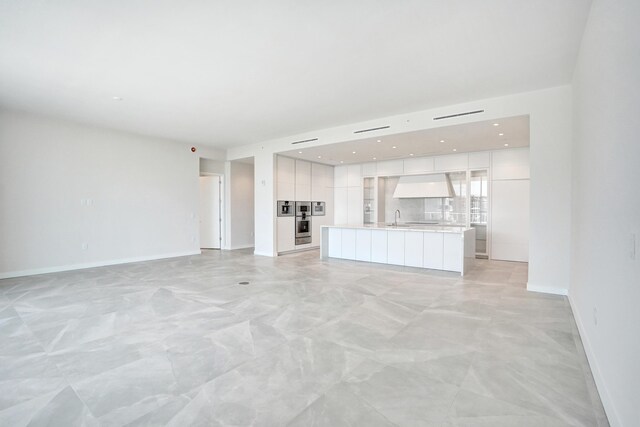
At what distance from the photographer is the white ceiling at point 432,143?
580 cm

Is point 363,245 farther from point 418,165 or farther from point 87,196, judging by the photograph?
point 87,196

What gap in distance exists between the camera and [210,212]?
1016 cm

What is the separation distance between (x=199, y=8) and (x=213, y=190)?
7684mm

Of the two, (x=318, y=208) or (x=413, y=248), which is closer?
(x=413, y=248)

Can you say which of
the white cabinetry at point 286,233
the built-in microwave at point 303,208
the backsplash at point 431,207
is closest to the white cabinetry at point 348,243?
the white cabinetry at point 286,233

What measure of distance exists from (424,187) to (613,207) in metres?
7.09

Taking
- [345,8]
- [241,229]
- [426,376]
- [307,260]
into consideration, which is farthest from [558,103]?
[241,229]

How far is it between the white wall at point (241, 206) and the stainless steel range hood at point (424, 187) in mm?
4719

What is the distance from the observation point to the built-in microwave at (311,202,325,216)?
10039 millimetres

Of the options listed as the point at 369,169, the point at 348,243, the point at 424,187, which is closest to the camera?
the point at 348,243

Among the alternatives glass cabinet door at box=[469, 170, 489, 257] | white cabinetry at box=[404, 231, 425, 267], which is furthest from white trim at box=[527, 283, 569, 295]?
glass cabinet door at box=[469, 170, 489, 257]

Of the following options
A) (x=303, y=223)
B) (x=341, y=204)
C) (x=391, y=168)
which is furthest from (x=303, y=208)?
(x=391, y=168)

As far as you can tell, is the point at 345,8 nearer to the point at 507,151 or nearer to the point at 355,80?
the point at 355,80

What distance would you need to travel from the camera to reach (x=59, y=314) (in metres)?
3.93
